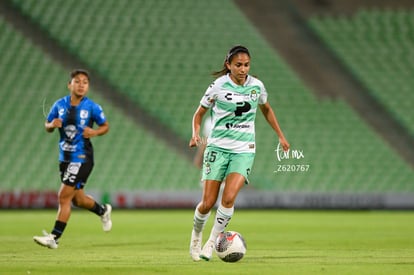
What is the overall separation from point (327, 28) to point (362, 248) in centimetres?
1745

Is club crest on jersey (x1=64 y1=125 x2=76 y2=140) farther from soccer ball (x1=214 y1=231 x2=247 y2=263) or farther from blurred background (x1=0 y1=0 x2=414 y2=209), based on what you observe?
blurred background (x1=0 y1=0 x2=414 y2=209)

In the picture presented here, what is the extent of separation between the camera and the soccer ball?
9.47 meters

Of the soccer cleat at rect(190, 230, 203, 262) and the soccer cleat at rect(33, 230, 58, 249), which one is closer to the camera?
the soccer cleat at rect(190, 230, 203, 262)

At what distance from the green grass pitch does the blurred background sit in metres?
2.65

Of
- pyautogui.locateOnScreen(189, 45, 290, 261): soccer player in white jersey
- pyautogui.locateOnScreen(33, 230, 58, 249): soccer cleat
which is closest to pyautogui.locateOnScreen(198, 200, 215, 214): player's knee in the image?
pyautogui.locateOnScreen(189, 45, 290, 261): soccer player in white jersey

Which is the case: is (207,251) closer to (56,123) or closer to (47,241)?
(47,241)

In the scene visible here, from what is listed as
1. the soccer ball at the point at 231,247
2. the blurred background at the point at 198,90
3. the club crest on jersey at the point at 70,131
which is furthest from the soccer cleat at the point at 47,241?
the blurred background at the point at 198,90

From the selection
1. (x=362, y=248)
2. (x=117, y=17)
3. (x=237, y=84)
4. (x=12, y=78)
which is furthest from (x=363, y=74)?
(x=237, y=84)

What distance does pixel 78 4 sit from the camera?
27.5 m

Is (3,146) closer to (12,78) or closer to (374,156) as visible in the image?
(12,78)

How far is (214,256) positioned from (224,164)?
4.81 ft

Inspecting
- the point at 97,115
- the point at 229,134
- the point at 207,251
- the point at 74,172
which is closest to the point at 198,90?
the point at 97,115

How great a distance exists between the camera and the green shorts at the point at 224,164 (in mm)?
9664

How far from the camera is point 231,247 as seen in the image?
31.1 ft
